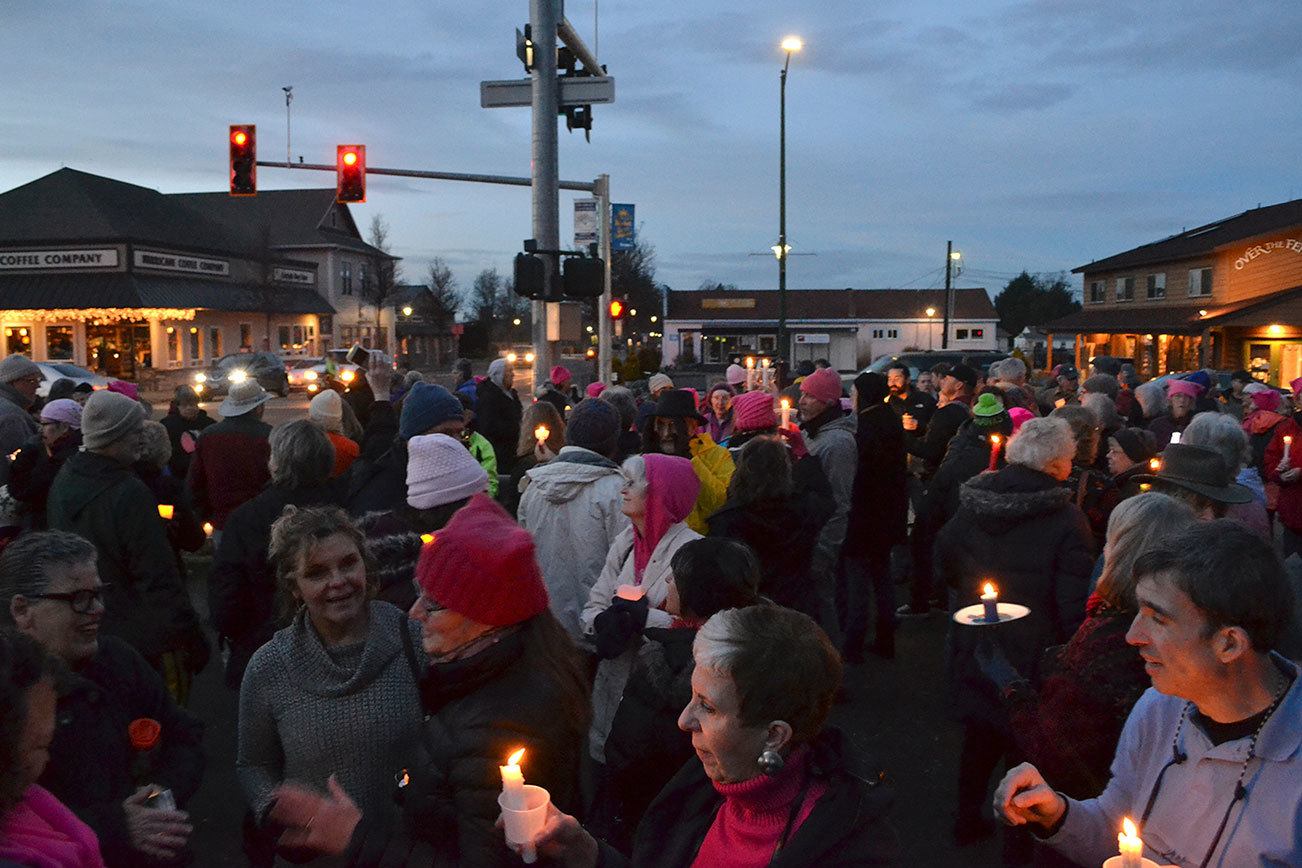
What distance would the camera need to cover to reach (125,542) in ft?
14.7

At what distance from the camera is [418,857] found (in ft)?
7.69

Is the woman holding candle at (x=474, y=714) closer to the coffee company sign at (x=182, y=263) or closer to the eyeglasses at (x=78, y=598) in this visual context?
the eyeglasses at (x=78, y=598)

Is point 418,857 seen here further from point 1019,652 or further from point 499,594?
point 1019,652

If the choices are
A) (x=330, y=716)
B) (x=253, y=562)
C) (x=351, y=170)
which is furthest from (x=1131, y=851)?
(x=351, y=170)

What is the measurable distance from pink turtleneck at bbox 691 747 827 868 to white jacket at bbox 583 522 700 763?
1609mm

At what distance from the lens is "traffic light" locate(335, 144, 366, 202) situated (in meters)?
16.4

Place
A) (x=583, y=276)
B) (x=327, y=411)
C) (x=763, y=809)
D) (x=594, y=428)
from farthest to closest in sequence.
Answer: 1. (x=583, y=276)
2. (x=327, y=411)
3. (x=594, y=428)
4. (x=763, y=809)

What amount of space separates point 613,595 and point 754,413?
2770 millimetres

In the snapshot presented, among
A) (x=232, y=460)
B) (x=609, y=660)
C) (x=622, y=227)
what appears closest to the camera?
(x=609, y=660)

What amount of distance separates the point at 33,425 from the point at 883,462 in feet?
21.5

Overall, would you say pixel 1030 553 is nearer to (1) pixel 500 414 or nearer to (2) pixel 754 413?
(2) pixel 754 413

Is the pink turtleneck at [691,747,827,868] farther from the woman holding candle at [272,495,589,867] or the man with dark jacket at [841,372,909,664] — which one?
the man with dark jacket at [841,372,909,664]

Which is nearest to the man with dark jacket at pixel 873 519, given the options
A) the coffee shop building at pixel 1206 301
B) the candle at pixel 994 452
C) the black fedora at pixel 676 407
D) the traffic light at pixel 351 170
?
the candle at pixel 994 452

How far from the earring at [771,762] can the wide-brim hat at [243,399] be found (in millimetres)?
5435
